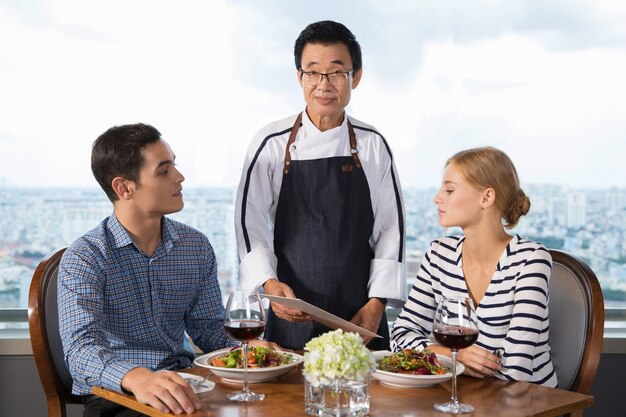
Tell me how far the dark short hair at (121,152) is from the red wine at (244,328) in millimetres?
792

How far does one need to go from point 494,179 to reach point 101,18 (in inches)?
78.2

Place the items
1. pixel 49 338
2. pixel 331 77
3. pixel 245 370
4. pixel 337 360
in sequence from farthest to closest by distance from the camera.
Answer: pixel 331 77
pixel 49 338
pixel 245 370
pixel 337 360

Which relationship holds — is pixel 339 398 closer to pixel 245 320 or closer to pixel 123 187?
pixel 245 320

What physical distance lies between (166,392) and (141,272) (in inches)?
28.4

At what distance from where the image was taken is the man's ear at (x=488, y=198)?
2.54m

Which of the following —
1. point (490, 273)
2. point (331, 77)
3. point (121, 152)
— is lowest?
point (490, 273)

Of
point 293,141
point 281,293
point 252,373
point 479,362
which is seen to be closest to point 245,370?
point 252,373

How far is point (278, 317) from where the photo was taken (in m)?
2.89

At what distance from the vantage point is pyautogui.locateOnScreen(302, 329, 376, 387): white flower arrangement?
1.69 metres

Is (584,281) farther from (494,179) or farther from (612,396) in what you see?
(612,396)

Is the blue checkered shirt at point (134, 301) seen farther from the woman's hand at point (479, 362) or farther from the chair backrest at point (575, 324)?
the chair backrest at point (575, 324)

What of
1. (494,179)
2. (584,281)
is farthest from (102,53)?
(584,281)

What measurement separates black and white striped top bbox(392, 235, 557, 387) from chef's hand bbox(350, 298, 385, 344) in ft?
0.76

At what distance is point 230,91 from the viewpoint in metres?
3.61
